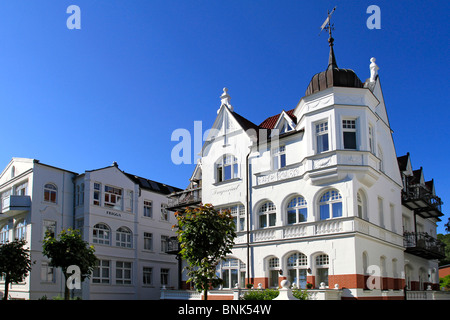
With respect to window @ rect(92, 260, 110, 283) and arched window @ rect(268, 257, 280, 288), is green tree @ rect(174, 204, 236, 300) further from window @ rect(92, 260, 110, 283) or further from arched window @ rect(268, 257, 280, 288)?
window @ rect(92, 260, 110, 283)

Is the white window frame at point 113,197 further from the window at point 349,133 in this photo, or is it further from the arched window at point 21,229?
the window at point 349,133

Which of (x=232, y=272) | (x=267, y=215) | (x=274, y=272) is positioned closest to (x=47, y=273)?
(x=232, y=272)

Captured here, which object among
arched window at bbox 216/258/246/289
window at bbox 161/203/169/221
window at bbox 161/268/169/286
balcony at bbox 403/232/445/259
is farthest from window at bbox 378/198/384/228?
window at bbox 161/268/169/286

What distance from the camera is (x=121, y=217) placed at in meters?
39.0

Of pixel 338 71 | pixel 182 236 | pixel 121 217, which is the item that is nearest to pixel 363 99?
pixel 338 71

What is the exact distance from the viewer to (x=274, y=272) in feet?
85.5

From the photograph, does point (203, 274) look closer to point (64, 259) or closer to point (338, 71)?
point (64, 259)

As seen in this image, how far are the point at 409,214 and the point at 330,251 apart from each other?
37.8ft

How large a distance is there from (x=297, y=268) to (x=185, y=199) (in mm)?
11377

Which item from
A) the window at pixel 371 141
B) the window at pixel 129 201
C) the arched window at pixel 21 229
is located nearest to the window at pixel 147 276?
the window at pixel 129 201

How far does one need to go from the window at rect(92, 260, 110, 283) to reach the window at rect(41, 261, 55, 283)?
3.08 m

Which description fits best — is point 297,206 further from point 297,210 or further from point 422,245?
point 422,245

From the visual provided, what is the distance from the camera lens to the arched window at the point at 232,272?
27500 mm

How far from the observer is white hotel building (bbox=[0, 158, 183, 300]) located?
1364 inches
